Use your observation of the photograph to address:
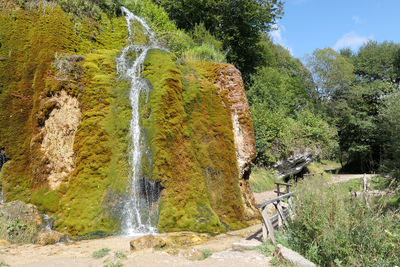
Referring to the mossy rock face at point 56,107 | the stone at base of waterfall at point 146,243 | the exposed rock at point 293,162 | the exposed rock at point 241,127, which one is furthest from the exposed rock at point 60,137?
the exposed rock at point 293,162

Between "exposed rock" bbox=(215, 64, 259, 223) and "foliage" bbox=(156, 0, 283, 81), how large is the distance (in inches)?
471

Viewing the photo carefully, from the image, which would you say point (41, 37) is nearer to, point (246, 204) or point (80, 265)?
point (80, 265)

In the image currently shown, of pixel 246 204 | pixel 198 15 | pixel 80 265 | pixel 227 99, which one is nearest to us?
pixel 80 265

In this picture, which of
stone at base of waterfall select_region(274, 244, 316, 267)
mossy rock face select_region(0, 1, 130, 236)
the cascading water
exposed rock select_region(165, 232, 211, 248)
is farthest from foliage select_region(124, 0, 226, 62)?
stone at base of waterfall select_region(274, 244, 316, 267)

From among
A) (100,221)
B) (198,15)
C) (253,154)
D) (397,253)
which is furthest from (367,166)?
(100,221)

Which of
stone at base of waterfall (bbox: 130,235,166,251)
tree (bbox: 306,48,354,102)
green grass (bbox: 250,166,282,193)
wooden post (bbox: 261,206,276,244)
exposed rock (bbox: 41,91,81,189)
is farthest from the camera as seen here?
tree (bbox: 306,48,354,102)

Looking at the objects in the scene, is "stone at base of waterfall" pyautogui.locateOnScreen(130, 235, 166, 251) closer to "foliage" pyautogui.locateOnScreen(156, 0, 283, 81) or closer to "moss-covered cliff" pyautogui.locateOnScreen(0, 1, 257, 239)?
"moss-covered cliff" pyautogui.locateOnScreen(0, 1, 257, 239)

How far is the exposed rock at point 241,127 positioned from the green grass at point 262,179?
6560mm

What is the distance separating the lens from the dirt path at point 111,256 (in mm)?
5137

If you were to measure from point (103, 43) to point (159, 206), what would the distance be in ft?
27.3

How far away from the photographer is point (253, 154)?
10320mm

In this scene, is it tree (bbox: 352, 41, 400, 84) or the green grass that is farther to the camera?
tree (bbox: 352, 41, 400, 84)

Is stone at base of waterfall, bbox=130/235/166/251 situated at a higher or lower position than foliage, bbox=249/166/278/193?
lower

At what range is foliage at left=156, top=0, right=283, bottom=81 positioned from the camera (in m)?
22.4
